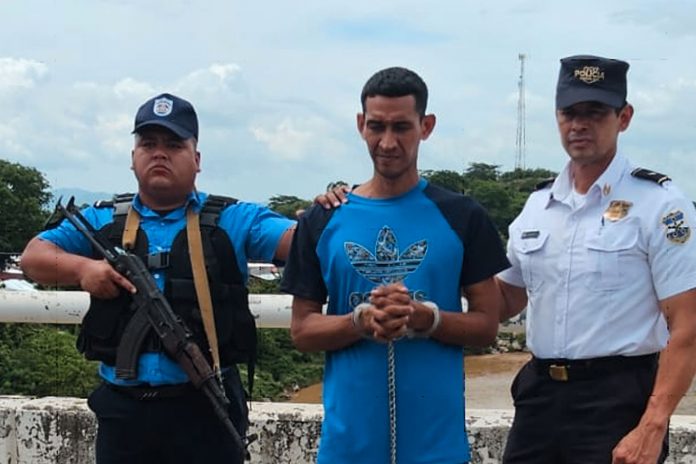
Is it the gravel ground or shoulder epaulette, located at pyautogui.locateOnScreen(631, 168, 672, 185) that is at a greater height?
shoulder epaulette, located at pyautogui.locateOnScreen(631, 168, 672, 185)

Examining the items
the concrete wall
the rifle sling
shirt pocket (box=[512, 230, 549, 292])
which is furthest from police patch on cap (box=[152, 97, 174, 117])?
the concrete wall

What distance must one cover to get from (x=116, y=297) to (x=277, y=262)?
2.04ft

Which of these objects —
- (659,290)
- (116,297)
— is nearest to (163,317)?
(116,297)

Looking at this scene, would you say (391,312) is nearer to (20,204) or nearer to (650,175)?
(650,175)

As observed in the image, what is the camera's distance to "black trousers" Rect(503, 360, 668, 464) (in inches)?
125

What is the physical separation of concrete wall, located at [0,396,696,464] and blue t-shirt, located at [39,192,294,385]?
4.04 ft

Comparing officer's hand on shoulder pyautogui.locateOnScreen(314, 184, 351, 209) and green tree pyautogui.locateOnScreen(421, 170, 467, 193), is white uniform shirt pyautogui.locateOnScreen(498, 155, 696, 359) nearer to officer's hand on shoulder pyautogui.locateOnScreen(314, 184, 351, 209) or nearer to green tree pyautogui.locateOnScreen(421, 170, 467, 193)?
green tree pyautogui.locateOnScreen(421, 170, 467, 193)

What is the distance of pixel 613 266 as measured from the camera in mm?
3166

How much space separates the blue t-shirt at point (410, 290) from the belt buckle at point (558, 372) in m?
0.36

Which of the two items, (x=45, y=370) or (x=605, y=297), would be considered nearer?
(x=605, y=297)

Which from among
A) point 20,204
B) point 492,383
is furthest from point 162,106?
point 20,204

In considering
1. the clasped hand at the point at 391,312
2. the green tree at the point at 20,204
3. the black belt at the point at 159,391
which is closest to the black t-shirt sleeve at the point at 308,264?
the clasped hand at the point at 391,312

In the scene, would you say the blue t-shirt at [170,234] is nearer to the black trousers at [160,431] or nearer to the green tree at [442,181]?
the black trousers at [160,431]

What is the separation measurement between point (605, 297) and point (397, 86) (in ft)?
3.24
